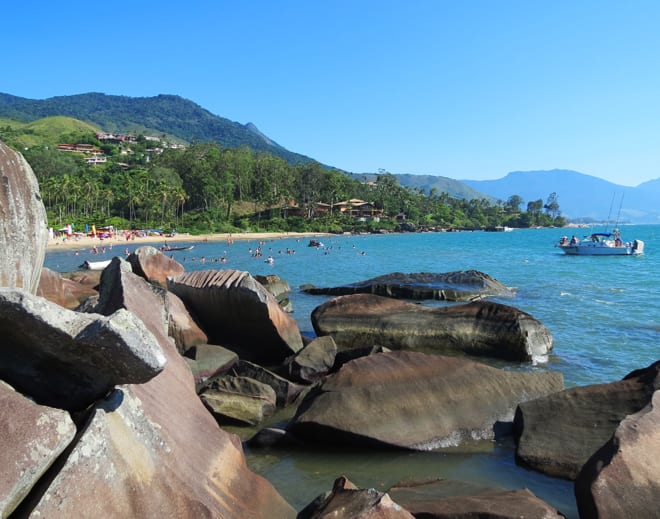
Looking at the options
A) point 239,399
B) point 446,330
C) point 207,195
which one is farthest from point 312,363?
point 207,195

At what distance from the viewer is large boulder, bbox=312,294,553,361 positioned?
43.3 feet

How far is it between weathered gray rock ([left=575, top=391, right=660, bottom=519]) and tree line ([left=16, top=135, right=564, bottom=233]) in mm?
96300

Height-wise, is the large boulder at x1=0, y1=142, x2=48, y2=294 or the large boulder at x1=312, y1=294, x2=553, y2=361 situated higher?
the large boulder at x1=0, y1=142, x2=48, y2=294

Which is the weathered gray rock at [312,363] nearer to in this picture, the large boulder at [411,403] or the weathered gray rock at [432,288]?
the large boulder at [411,403]

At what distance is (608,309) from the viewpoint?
2244 cm

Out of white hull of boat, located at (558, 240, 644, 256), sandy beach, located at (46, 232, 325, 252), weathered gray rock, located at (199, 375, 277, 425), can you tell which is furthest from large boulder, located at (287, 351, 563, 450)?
sandy beach, located at (46, 232, 325, 252)

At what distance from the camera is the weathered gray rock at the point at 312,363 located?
10969 millimetres

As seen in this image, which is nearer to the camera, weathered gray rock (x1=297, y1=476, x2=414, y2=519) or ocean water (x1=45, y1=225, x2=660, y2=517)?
weathered gray rock (x1=297, y1=476, x2=414, y2=519)

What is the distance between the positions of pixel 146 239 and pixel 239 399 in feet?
265

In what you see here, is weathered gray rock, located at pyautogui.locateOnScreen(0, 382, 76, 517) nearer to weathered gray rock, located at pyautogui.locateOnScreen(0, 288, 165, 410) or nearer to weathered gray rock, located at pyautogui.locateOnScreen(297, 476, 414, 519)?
weathered gray rock, located at pyautogui.locateOnScreen(0, 288, 165, 410)

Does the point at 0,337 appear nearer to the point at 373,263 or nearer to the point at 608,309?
the point at 608,309

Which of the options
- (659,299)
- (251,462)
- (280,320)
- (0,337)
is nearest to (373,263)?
(659,299)

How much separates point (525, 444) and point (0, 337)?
6306mm

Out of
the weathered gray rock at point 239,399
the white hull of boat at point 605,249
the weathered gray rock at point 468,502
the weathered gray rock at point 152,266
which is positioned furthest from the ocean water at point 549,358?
the white hull of boat at point 605,249
